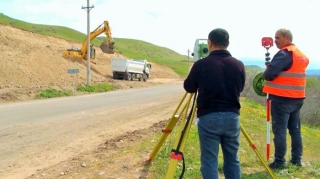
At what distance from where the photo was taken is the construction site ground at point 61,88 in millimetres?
5746

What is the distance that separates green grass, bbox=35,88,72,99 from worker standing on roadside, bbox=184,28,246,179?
704 inches

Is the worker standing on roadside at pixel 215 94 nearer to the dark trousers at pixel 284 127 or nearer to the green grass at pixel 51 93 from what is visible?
the dark trousers at pixel 284 127

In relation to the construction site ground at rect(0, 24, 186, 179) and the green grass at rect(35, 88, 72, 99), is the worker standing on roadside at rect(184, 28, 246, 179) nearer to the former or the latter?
the construction site ground at rect(0, 24, 186, 179)

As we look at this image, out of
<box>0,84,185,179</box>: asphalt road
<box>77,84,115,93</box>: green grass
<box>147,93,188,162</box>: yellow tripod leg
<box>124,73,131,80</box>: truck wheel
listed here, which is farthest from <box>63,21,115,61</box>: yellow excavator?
<box>147,93,188,162</box>: yellow tripod leg

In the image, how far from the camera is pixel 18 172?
6.00 meters

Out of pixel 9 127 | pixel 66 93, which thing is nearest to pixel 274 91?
pixel 9 127

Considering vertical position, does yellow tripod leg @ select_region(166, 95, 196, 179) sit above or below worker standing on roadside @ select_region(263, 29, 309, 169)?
below

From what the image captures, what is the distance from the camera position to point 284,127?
17.6ft

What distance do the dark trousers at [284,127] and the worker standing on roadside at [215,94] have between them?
1.63m

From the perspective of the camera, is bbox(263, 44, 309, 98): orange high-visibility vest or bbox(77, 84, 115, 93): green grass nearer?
bbox(263, 44, 309, 98): orange high-visibility vest

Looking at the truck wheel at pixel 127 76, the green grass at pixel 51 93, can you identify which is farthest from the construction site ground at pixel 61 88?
the truck wheel at pixel 127 76

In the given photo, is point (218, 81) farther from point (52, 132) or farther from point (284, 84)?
point (52, 132)

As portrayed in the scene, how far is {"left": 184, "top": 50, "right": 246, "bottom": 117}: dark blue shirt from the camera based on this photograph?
3811mm

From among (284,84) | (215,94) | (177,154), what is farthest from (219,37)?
(284,84)
